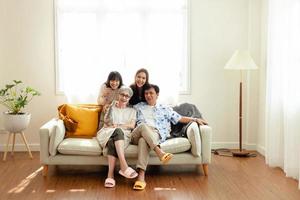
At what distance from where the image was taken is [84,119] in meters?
4.85

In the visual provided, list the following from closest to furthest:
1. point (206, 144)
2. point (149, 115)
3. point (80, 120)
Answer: point (206, 144) → point (149, 115) → point (80, 120)

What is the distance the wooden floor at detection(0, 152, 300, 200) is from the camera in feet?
12.7

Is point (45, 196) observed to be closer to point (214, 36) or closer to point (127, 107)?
point (127, 107)

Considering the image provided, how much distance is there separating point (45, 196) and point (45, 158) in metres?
0.65

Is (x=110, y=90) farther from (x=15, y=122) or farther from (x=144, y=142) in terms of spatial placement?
(x=15, y=122)

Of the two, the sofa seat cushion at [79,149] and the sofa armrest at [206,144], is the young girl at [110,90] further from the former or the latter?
the sofa armrest at [206,144]

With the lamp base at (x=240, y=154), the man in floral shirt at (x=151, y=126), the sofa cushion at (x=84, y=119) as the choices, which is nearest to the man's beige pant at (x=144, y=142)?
the man in floral shirt at (x=151, y=126)

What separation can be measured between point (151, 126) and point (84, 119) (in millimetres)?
786

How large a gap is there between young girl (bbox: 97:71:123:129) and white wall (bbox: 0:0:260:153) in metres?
0.93

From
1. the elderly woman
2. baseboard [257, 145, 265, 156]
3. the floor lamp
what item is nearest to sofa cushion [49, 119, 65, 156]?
the elderly woman

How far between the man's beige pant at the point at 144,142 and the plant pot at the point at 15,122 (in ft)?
5.11

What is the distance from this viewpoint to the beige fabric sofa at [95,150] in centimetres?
441

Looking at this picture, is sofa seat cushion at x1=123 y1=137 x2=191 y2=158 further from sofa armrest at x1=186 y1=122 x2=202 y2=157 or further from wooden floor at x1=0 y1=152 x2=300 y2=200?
wooden floor at x1=0 y1=152 x2=300 y2=200

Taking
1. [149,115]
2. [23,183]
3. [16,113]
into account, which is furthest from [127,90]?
[16,113]
